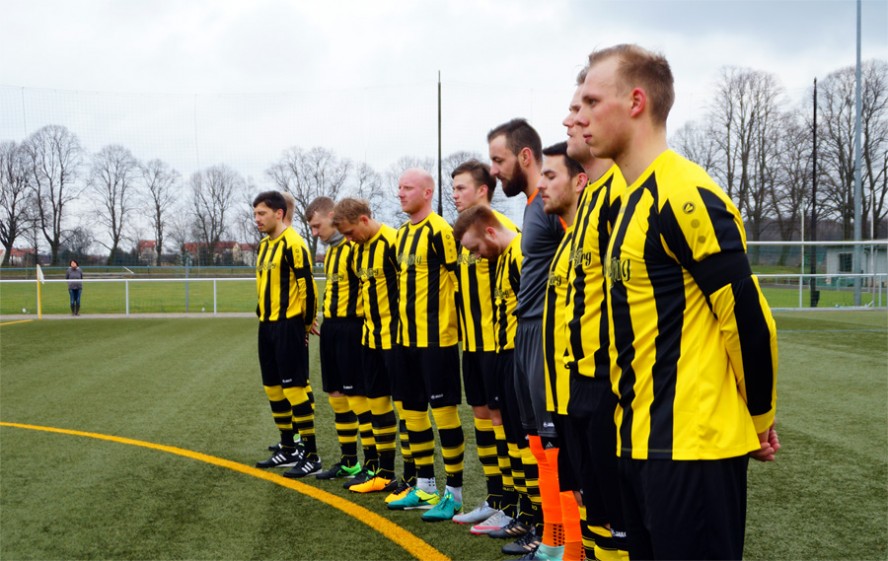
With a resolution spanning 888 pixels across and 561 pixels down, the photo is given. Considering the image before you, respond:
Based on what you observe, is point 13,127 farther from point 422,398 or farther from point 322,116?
point 422,398

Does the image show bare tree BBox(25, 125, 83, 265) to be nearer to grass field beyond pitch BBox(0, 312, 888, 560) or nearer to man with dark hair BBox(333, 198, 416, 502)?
grass field beyond pitch BBox(0, 312, 888, 560)

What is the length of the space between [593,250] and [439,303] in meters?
2.52

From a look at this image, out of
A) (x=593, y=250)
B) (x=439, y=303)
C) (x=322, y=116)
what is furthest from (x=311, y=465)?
(x=322, y=116)

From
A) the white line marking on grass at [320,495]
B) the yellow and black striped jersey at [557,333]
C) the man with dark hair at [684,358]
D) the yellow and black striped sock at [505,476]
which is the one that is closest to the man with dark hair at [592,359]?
the yellow and black striped jersey at [557,333]

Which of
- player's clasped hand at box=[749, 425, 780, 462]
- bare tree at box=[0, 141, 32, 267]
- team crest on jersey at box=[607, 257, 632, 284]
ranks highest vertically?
bare tree at box=[0, 141, 32, 267]

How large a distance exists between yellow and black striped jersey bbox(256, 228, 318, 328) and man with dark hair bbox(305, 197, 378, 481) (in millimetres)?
263

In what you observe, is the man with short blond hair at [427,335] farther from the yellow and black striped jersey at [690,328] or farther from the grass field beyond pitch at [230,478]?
the yellow and black striped jersey at [690,328]

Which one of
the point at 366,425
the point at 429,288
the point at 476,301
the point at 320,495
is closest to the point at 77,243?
the point at 366,425

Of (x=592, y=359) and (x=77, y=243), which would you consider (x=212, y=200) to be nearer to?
(x=77, y=243)

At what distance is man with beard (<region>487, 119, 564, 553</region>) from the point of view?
3.41 m

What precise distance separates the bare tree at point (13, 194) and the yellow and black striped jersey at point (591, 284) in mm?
20699

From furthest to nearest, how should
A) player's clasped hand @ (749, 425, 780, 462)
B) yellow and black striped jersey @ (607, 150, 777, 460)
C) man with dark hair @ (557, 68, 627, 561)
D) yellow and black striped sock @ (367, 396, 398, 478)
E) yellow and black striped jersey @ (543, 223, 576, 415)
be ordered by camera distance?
yellow and black striped sock @ (367, 396, 398, 478) → yellow and black striped jersey @ (543, 223, 576, 415) → man with dark hair @ (557, 68, 627, 561) → player's clasped hand @ (749, 425, 780, 462) → yellow and black striped jersey @ (607, 150, 777, 460)

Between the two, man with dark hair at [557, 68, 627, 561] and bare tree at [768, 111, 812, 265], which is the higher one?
bare tree at [768, 111, 812, 265]

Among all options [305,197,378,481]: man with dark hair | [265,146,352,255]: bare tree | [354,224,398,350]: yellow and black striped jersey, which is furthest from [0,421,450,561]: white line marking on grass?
[265,146,352,255]: bare tree
